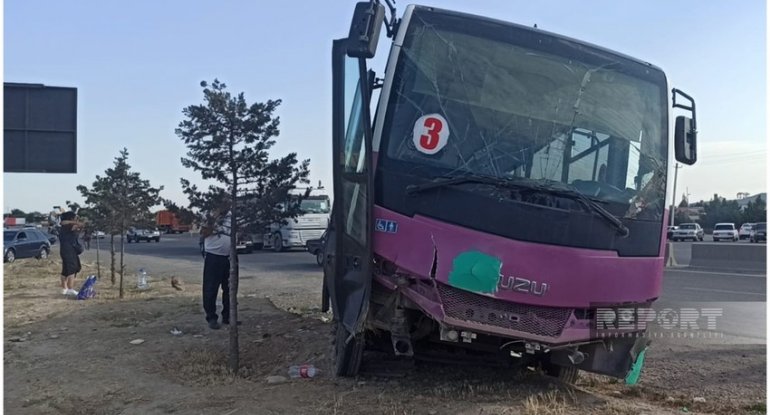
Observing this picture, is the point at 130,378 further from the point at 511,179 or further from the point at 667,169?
the point at 667,169

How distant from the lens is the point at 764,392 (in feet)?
19.6

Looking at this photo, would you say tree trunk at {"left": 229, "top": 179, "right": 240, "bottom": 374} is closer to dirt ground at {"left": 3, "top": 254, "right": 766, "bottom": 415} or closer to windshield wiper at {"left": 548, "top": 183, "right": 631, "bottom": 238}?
dirt ground at {"left": 3, "top": 254, "right": 766, "bottom": 415}

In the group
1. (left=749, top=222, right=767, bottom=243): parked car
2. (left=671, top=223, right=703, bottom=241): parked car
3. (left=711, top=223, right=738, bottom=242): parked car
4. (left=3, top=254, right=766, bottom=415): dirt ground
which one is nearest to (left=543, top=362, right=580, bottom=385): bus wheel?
(left=3, top=254, right=766, bottom=415): dirt ground

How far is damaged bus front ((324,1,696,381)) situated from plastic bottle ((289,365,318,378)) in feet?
3.77

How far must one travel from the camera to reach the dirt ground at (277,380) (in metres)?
5.36

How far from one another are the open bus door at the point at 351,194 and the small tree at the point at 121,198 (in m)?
9.64

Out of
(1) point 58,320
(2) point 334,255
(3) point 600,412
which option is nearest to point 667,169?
(3) point 600,412

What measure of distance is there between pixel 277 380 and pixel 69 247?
9.09 metres

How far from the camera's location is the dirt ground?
5355 millimetres

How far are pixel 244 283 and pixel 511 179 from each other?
13.3 meters

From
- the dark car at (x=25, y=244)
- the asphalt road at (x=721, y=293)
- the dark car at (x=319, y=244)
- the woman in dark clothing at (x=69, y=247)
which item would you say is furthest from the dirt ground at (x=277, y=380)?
the dark car at (x=25, y=244)

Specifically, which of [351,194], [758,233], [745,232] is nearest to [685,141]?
[351,194]

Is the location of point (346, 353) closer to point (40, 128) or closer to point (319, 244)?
point (40, 128)

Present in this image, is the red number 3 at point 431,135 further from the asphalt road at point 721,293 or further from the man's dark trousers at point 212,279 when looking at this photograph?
the man's dark trousers at point 212,279
